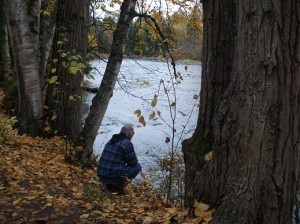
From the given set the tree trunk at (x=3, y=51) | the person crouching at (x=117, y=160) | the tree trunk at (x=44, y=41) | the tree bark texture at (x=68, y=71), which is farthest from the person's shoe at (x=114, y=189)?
the tree trunk at (x=3, y=51)

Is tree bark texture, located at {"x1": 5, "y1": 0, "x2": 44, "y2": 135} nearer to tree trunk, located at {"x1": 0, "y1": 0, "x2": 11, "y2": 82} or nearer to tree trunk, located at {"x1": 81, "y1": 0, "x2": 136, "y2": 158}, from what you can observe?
tree trunk, located at {"x1": 81, "y1": 0, "x2": 136, "y2": 158}

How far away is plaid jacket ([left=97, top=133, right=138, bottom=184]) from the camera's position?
607 cm

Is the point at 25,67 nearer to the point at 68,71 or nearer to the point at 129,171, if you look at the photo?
the point at 68,71

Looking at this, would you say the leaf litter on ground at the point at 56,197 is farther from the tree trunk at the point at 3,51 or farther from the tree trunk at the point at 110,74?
the tree trunk at the point at 3,51

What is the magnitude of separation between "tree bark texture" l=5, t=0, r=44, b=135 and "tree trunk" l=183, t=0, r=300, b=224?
5.50 metres

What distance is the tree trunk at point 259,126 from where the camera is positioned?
2.78m

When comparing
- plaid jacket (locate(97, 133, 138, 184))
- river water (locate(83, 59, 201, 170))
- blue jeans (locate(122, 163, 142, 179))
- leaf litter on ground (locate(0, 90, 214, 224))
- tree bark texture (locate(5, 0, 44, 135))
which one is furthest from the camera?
river water (locate(83, 59, 201, 170))

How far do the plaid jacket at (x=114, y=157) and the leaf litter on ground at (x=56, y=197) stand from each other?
28 centimetres

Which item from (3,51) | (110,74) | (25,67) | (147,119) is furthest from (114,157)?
(3,51)

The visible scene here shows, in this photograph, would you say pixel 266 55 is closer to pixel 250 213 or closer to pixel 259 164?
pixel 259 164

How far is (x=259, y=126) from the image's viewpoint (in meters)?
2.92

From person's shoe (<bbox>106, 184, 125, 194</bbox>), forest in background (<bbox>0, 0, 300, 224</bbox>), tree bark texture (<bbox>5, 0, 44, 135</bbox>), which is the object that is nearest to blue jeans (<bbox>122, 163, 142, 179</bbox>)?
person's shoe (<bbox>106, 184, 125, 194</bbox>)

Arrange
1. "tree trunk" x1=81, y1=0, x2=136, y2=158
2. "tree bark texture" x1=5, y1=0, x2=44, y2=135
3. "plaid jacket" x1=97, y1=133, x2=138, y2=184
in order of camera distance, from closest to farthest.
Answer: "plaid jacket" x1=97, y1=133, x2=138, y2=184
"tree bark texture" x1=5, y1=0, x2=44, y2=135
"tree trunk" x1=81, y1=0, x2=136, y2=158

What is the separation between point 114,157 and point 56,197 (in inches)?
55.3
